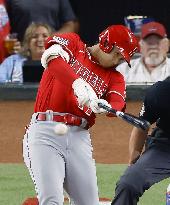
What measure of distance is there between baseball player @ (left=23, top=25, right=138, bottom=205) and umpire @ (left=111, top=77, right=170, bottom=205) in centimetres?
42

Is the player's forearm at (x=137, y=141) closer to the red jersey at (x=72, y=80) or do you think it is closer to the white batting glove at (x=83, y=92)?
the red jersey at (x=72, y=80)

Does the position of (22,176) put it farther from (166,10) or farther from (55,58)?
(166,10)

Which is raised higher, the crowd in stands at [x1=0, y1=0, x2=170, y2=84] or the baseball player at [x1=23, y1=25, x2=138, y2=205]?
the baseball player at [x1=23, y1=25, x2=138, y2=205]

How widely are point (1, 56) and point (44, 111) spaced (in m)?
5.93

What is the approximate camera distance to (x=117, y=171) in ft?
28.4

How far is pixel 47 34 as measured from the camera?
10.8m

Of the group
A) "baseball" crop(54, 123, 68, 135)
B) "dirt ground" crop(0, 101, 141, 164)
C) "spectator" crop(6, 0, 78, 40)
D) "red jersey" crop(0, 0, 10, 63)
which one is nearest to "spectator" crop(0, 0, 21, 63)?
"red jersey" crop(0, 0, 10, 63)

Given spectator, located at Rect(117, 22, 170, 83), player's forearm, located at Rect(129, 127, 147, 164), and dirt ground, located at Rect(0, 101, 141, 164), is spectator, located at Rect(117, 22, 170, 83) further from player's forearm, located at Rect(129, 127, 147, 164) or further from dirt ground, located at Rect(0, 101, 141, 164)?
player's forearm, located at Rect(129, 127, 147, 164)

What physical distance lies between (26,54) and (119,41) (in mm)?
5596

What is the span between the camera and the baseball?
17.8 ft

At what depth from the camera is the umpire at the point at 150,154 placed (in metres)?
6.06

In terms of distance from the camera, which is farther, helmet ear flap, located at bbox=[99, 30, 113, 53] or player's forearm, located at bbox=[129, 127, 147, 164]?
player's forearm, located at bbox=[129, 127, 147, 164]

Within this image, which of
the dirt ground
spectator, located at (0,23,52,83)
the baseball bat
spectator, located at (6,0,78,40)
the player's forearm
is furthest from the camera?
spectator, located at (6,0,78,40)

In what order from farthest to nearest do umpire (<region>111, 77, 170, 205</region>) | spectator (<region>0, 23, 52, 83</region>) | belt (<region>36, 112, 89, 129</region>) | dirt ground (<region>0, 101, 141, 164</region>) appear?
spectator (<region>0, 23, 52, 83</region>)
dirt ground (<region>0, 101, 141, 164</region>)
umpire (<region>111, 77, 170, 205</region>)
belt (<region>36, 112, 89, 129</region>)
